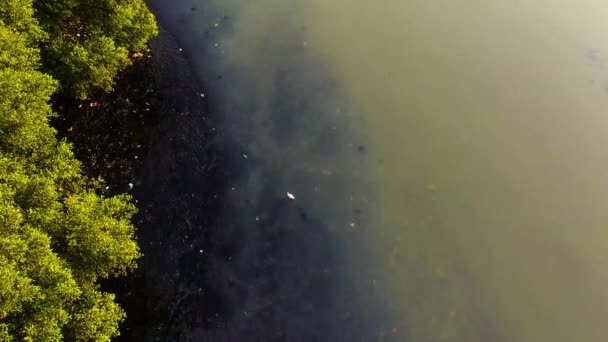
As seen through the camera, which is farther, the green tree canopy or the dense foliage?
the green tree canopy

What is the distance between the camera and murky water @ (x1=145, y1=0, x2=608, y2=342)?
17.0m

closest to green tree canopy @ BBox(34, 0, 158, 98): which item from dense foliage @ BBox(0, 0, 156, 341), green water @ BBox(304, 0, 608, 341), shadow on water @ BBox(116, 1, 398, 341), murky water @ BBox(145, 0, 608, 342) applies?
dense foliage @ BBox(0, 0, 156, 341)

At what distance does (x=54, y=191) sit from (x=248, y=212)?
6664 millimetres

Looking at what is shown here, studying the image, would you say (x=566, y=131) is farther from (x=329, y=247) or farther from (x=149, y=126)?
(x=149, y=126)

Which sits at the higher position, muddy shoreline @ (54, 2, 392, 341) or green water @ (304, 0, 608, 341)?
green water @ (304, 0, 608, 341)

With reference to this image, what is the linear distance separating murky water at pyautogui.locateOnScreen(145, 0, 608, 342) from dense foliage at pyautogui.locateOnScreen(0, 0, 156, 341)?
4.56 metres

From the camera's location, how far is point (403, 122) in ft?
68.6

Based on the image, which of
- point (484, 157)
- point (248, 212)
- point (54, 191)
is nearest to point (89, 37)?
point (54, 191)

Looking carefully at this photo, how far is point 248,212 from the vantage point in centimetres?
1867

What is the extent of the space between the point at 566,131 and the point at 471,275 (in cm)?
768

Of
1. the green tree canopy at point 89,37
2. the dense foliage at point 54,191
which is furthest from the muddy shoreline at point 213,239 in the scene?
the green tree canopy at point 89,37

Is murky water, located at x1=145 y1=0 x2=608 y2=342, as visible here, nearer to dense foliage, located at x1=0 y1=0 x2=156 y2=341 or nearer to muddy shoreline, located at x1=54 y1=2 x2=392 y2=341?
muddy shoreline, located at x1=54 y1=2 x2=392 y2=341

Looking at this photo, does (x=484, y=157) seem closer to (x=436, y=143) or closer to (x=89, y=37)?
(x=436, y=143)

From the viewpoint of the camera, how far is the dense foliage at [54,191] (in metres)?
13.0
